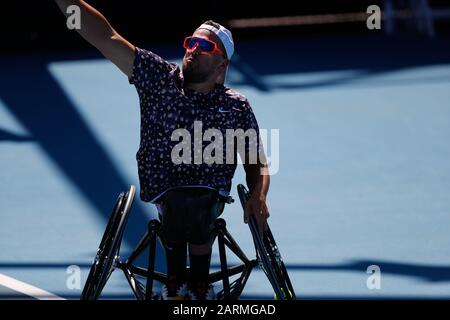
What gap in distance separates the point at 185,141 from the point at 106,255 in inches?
25.1

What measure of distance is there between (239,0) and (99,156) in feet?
20.4

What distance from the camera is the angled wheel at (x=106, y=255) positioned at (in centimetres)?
455

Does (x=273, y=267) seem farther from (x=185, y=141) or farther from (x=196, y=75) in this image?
(x=196, y=75)

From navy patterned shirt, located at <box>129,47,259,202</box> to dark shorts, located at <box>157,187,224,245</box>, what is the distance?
0.05 metres

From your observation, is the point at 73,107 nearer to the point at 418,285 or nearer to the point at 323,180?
the point at 323,180

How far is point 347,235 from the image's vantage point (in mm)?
6844

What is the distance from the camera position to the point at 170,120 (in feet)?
16.0

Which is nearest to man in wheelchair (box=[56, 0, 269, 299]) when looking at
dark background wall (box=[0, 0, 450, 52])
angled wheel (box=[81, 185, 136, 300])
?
angled wheel (box=[81, 185, 136, 300])

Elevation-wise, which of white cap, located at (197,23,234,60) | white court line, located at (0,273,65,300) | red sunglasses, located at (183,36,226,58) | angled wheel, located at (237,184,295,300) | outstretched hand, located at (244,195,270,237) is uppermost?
white cap, located at (197,23,234,60)

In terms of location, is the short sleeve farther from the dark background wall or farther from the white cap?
the dark background wall

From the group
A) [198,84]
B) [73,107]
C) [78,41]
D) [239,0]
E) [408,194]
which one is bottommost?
[198,84]

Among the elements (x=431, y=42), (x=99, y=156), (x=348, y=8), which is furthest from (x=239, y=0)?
(x=99, y=156)

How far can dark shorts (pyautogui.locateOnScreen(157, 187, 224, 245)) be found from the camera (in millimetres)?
4766

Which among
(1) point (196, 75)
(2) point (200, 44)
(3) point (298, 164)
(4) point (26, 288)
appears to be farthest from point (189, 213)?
(3) point (298, 164)
